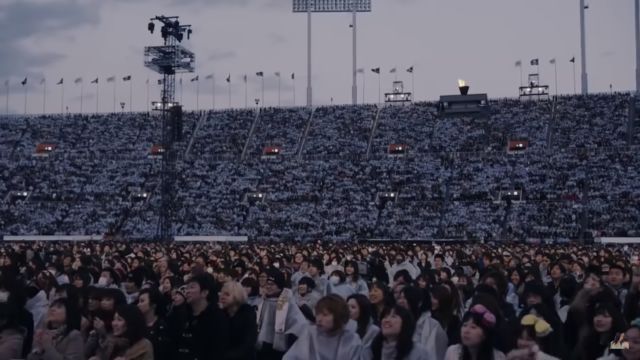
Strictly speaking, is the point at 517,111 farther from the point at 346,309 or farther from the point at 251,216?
the point at 346,309

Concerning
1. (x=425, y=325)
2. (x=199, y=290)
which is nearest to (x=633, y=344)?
(x=425, y=325)

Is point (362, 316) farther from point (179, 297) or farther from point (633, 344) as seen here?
point (633, 344)

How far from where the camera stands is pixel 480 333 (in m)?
6.25

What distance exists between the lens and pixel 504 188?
53.2 m

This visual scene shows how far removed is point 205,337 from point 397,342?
214 cm

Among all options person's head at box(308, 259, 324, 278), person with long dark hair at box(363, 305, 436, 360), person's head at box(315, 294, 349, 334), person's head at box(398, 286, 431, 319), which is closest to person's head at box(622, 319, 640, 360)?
person with long dark hair at box(363, 305, 436, 360)

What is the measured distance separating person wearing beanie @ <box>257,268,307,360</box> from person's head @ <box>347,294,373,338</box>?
1081 mm

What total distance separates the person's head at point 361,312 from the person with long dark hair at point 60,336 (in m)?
2.53

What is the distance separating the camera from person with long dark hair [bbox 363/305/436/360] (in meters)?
6.40

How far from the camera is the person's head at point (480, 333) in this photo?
623 cm

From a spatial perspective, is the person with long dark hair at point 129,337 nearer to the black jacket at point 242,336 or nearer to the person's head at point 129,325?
the person's head at point 129,325

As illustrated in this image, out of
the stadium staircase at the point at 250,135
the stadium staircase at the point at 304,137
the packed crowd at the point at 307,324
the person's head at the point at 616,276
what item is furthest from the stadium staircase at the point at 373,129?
the packed crowd at the point at 307,324

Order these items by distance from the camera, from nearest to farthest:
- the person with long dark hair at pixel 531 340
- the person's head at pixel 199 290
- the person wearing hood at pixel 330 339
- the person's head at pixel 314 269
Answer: the person with long dark hair at pixel 531 340, the person wearing hood at pixel 330 339, the person's head at pixel 199 290, the person's head at pixel 314 269

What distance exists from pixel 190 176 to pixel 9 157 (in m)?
16.4
